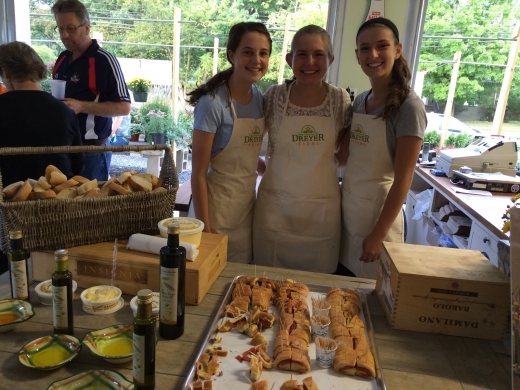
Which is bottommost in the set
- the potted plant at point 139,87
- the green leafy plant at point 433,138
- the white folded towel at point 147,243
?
the white folded towel at point 147,243

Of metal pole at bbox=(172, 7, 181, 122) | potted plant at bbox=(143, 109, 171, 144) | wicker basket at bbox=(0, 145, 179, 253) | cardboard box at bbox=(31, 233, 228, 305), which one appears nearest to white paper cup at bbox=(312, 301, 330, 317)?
cardboard box at bbox=(31, 233, 228, 305)

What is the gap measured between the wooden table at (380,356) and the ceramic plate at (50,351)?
19 mm

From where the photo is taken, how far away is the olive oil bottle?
0.97 meters

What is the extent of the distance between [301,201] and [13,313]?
117cm

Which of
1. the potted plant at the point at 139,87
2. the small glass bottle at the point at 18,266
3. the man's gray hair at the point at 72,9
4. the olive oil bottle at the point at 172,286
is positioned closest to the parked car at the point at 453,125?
the potted plant at the point at 139,87

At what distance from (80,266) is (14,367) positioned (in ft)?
1.25

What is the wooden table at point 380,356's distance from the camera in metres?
0.91

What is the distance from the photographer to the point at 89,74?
2523mm

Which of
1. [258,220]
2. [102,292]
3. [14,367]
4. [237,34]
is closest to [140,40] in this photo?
[237,34]

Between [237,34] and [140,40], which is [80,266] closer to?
[237,34]

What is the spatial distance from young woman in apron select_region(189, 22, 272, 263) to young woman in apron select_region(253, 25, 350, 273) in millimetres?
83

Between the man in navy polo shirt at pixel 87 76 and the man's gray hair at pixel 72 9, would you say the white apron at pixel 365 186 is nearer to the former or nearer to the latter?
the man in navy polo shirt at pixel 87 76

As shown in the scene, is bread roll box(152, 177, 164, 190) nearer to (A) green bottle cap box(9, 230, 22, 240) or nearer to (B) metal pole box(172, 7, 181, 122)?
(A) green bottle cap box(9, 230, 22, 240)

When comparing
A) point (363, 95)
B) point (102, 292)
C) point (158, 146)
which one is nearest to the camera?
point (102, 292)
